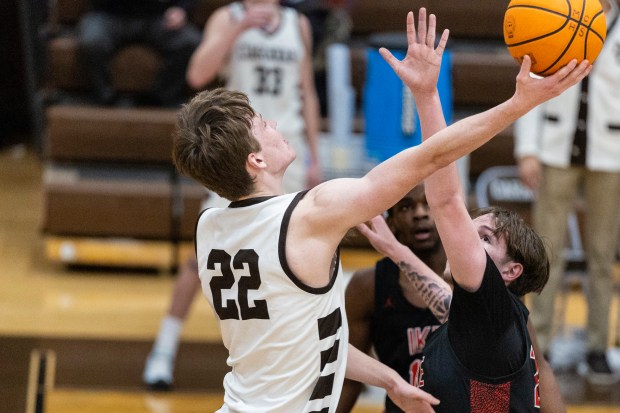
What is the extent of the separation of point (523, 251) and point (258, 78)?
3.02 m

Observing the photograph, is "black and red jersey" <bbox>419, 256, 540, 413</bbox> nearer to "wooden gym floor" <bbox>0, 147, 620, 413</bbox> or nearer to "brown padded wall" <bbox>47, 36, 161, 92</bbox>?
"wooden gym floor" <bbox>0, 147, 620, 413</bbox>

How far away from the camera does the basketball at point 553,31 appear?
250cm

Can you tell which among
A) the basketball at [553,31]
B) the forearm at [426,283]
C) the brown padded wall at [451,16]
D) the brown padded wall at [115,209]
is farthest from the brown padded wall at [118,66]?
the basketball at [553,31]

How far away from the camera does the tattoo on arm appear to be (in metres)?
2.94

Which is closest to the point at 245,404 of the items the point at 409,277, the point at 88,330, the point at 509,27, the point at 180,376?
the point at 409,277

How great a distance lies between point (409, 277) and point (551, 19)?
0.82m

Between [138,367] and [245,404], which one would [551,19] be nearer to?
[245,404]

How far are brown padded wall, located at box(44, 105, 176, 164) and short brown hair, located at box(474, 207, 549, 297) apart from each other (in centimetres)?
492

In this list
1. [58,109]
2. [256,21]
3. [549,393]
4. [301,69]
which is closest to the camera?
[549,393]

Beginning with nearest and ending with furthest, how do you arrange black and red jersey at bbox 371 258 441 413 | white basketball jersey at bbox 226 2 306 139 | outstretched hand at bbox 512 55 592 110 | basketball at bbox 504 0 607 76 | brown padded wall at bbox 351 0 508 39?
outstretched hand at bbox 512 55 592 110 < basketball at bbox 504 0 607 76 < black and red jersey at bbox 371 258 441 413 < white basketball jersey at bbox 226 2 306 139 < brown padded wall at bbox 351 0 508 39

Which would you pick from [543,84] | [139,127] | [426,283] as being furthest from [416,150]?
[139,127]

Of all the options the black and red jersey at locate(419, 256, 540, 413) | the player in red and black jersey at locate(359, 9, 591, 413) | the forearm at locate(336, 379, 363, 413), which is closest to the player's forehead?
the player in red and black jersey at locate(359, 9, 591, 413)

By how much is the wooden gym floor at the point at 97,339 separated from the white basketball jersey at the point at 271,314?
243 centimetres

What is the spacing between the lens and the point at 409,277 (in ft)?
9.73
